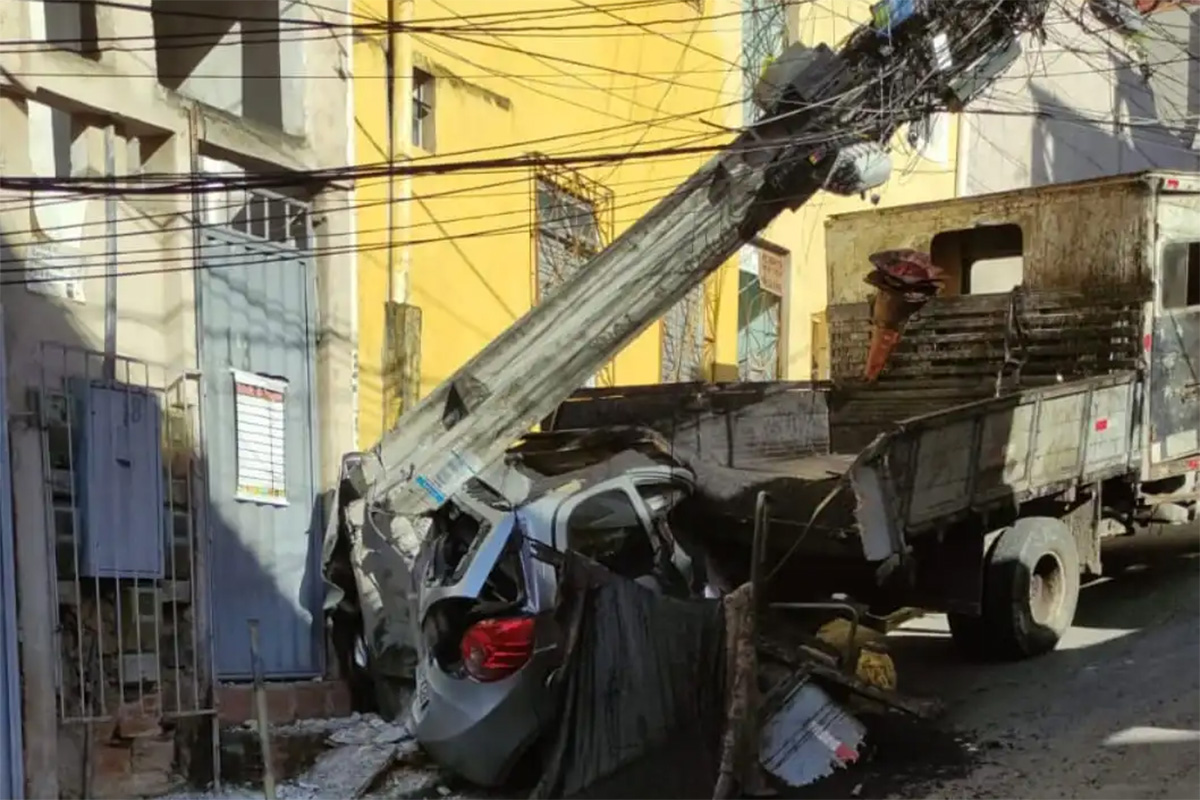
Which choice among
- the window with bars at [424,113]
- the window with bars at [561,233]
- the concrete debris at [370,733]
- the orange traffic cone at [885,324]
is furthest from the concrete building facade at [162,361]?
the orange traffic cone at [885,324]

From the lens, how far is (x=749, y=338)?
15.0 meters

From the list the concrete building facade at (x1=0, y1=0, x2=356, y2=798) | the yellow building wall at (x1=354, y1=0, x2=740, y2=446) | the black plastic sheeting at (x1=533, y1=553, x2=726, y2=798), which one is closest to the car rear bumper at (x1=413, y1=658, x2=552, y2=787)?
the black plastic sheeting at (x1=533, y1=553, x2=726, y2=798)

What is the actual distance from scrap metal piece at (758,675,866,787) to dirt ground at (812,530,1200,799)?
0.14 metres

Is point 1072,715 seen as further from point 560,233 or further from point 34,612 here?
point 560,233

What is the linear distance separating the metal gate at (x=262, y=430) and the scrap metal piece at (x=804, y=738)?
3.49m

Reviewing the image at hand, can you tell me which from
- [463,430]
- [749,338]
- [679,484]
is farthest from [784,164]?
[749,338]

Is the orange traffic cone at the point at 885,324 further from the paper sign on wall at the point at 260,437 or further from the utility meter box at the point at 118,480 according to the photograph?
the utility meter box at the point at 118,480

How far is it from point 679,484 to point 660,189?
633 cm

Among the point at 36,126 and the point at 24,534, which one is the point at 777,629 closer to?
the point at 24,534

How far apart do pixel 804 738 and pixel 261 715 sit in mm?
2916

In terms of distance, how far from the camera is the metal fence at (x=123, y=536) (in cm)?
650

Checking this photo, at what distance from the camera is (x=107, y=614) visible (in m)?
6.73

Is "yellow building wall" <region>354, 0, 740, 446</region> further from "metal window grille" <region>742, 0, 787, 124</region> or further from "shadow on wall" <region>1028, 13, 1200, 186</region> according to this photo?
"shadow on wall" <region>1028, 13, 1200, 186</region>

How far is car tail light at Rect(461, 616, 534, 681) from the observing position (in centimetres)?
592
